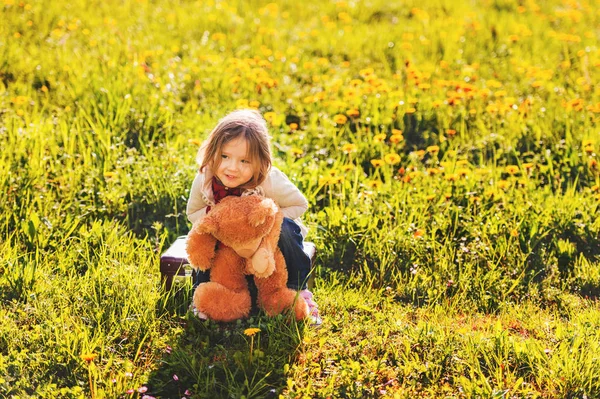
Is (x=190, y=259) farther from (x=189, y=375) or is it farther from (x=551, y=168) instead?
(x=551, y=168)

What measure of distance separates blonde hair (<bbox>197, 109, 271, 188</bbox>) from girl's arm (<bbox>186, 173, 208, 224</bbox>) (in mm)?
86

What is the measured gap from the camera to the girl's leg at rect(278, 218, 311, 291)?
316cm

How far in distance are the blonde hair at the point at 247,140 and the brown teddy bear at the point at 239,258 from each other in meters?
0.16

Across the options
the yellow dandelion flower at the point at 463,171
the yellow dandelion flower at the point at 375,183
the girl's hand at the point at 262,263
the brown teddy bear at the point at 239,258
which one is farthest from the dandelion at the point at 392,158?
the girl's hand at the point at 262,263

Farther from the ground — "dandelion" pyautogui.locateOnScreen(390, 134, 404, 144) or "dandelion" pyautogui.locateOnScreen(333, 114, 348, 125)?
"dandelion" pyautogui.locateOnScreen(333, 114, 348, 125)

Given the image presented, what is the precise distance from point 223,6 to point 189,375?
4733mm

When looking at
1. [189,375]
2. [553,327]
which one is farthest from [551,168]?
[189,375]

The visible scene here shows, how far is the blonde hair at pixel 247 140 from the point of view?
9.95 ft

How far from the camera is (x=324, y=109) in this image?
5.00 m

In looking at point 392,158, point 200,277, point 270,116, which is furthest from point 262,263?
point 270,116

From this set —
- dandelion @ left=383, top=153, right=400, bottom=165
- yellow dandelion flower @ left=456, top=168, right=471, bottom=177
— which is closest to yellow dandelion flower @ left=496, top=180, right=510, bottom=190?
yellow dandelion flower @ left=456, top=168, right=471, bottom=177

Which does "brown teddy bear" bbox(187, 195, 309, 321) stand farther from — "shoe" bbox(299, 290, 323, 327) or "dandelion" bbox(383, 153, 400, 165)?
"dandelion" bbox(383, 153, 400, 165)

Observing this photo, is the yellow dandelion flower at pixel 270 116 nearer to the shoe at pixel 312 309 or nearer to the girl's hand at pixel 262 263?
the shoe at pixel 312 309

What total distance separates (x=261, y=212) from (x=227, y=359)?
58 centimetres
